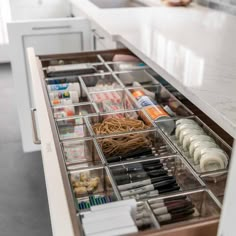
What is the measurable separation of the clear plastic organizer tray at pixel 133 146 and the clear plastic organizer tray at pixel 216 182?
0.41 feet

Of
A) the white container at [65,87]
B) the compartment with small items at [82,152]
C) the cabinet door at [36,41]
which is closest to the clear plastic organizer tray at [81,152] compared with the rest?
the compartment with small items at [82,152]

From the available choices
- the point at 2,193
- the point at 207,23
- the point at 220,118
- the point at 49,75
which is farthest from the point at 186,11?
the point at 2,193

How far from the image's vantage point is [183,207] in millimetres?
688

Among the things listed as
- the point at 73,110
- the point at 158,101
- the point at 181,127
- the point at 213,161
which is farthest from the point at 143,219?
the point at 158,101

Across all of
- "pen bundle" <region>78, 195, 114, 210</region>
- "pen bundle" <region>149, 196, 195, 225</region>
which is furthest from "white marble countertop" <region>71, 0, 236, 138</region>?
"pen bundle" <region>78, 195, 114, 210</region>

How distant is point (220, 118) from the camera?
0.65 meters

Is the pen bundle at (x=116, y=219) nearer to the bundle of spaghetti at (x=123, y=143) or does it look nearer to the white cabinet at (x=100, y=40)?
the bundle of spaghetti at (x=123, y=143)

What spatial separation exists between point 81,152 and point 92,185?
139 millimetres

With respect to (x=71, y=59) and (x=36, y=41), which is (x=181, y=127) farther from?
(x=36, y=41)

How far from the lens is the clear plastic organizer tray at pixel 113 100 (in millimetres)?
1111

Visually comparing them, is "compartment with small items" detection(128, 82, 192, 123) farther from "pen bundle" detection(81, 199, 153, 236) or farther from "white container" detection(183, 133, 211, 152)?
"pen bundle" detection(81, 199, 153, 236)

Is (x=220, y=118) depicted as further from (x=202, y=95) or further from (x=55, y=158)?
(x=55, y=158)

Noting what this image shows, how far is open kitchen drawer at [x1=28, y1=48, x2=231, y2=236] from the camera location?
25.7 inches

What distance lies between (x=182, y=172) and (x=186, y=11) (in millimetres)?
1303
